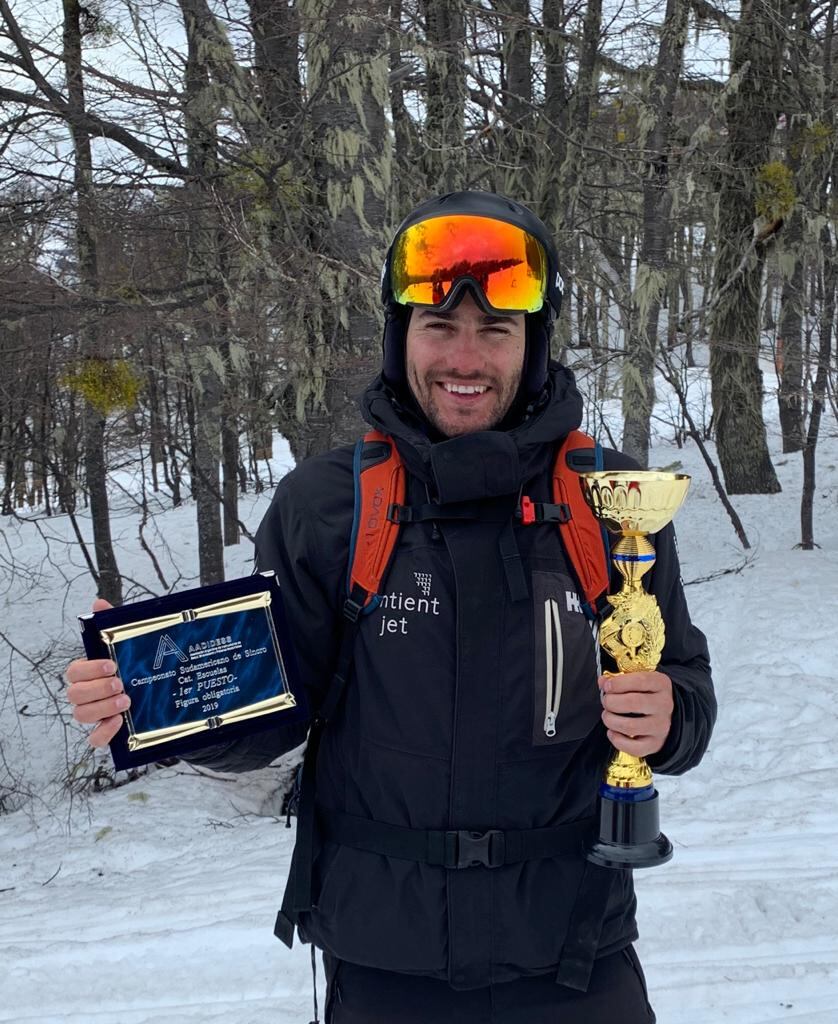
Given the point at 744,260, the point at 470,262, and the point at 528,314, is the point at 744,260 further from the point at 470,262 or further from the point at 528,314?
the point at 470,262

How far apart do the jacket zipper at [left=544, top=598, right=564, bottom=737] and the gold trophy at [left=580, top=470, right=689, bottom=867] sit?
0.31 feet

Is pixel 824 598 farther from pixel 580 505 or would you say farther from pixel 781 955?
pixel 580 505

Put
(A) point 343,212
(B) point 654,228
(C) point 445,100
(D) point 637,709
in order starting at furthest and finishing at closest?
1. (B) point 654,228
2. (C) point 445,100
3. (A) point 343,212
4. (D) point 637,709

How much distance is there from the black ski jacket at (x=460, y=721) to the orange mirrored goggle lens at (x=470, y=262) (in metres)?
0.30

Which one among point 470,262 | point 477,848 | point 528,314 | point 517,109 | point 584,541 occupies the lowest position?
point 477,848

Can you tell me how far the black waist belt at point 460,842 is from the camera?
5.42ft

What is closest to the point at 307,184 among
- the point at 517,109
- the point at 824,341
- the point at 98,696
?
the point at 517,109

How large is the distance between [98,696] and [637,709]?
3.32 ft

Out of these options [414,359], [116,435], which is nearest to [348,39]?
[414,359]

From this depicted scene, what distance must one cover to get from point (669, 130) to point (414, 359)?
8.98 metres

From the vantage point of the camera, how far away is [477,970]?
64.3 inches

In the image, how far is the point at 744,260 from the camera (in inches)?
446

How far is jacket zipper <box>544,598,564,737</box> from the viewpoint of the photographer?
171cm

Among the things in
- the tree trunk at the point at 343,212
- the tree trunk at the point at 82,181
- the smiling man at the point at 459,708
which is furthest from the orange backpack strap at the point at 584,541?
the tree trunk at the point at 82,181
